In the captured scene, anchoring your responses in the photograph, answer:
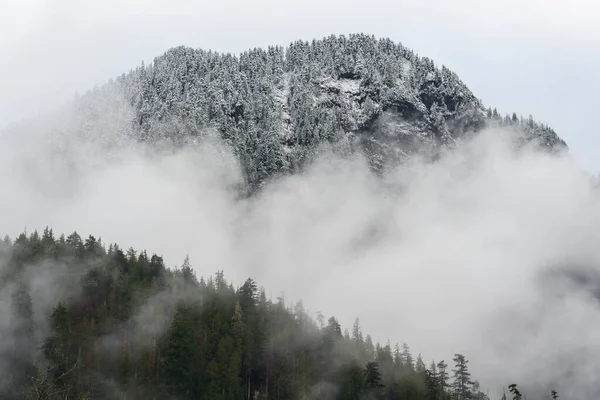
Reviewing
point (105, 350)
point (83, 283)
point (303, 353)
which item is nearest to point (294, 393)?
point (303, 353)

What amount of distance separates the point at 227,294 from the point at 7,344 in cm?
5705

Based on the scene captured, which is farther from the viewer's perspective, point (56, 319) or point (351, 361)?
point (351, 361)

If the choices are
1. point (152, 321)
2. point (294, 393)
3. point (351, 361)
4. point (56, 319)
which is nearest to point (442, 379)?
point (351, 361)

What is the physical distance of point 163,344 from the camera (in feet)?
441

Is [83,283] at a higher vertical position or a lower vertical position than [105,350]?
higher

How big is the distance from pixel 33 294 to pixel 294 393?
74.6 metres

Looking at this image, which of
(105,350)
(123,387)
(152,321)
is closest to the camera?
(123,387)

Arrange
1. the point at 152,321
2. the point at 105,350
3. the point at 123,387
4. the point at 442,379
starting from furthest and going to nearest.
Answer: the point at 442,379
the point at 152,321
the point at 105,350
the point at 123,387

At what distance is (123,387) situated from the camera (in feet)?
384

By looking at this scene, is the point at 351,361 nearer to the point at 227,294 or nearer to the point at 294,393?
the point at 294,393

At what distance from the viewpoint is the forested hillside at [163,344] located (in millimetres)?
118625

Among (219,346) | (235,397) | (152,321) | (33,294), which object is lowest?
(235,397)

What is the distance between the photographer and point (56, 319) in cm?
12338

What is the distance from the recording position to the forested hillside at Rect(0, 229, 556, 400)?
119 m
